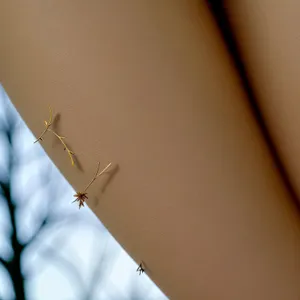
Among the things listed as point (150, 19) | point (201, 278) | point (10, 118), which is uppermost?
point (10, 118)

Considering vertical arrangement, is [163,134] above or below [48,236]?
below

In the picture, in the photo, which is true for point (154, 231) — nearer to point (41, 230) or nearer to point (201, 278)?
point (201, 278)

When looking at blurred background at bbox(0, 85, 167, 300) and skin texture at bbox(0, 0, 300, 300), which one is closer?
skin texture at bbox(0, 0, 300, 300)

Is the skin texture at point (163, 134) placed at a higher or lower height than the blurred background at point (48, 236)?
lower

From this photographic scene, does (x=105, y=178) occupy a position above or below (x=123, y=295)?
below

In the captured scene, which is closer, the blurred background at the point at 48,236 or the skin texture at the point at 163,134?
the skin texture at the point at 163,134

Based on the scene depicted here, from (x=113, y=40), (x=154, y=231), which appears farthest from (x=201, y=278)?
(x=113, y=40)

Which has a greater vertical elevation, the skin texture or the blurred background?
the blurred background

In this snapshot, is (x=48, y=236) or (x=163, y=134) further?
(x=48, y=236)
